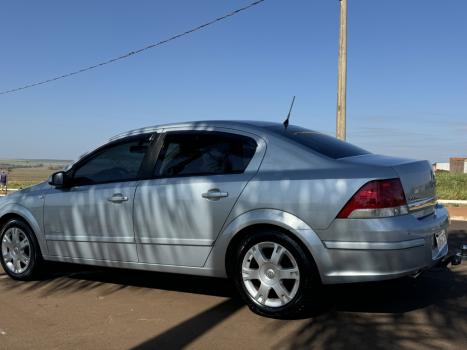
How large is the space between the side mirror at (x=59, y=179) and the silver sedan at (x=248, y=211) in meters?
0.01

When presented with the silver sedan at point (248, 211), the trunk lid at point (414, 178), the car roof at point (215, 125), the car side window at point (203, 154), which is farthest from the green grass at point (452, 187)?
the car side window at point (203, 154)

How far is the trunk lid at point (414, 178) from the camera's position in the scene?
4.12 meters

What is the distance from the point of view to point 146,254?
4863 millimetres

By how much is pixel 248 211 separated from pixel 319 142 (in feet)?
3.13

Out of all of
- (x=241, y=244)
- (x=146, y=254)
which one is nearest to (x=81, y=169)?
(x=146, y=254)

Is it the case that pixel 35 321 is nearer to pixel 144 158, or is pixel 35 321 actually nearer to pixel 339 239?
pixel 144 158

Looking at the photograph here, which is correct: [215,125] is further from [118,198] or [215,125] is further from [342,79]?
[342,79]

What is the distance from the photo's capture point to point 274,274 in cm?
423

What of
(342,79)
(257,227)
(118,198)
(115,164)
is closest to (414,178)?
(257,227)

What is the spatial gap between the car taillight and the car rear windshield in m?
0.56

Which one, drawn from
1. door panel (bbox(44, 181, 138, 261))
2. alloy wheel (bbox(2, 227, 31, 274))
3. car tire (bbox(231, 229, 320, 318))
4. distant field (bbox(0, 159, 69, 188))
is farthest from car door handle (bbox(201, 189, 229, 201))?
distant field (bbox(0, 159, 69, 188))

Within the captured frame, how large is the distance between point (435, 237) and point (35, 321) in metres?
3.29

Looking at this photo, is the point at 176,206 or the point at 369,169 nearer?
the point at 369,169

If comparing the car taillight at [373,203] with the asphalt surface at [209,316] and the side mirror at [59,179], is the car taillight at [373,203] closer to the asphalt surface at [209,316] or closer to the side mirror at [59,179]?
the asphalt surface at [209,316]
